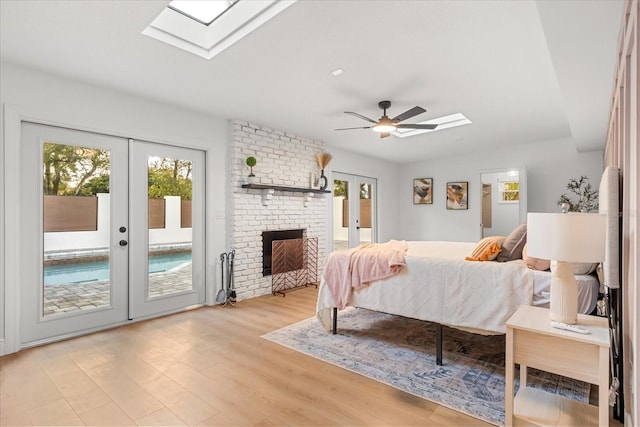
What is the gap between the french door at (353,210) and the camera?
6770 millimetres

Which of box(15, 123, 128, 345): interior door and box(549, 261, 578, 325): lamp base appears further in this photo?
box(15, 123, 128, 345): interior door

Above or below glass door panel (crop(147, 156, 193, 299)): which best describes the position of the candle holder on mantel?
above

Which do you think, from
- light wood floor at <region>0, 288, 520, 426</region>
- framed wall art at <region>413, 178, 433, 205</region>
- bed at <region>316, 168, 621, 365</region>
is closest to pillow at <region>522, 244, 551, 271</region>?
bed at <region>316, 168, 621, 365</region>

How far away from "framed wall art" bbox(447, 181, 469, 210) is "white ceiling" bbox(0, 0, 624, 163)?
2901 mm

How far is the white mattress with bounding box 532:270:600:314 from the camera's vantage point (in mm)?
2307

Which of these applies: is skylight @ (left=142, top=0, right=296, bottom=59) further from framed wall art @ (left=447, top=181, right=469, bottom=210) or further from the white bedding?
framed wall art @ (left=447, top=181, right=469, bottom=210)

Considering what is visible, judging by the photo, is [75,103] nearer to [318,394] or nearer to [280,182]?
[280,182]

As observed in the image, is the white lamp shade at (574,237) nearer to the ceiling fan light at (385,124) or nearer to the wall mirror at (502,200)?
the ceiling fan light at (385,124)

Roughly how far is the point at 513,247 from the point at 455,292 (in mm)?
666

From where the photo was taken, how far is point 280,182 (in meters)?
5.34

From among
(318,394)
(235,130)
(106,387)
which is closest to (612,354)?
(318,394)

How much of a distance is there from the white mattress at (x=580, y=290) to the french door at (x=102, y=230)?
380cm

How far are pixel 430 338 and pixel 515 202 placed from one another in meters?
4.59

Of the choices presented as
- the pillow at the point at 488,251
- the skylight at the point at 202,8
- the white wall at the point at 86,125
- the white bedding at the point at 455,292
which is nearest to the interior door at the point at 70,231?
the white wall at the point at 86,125
